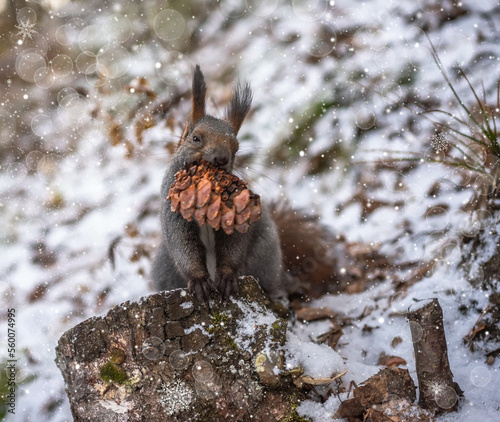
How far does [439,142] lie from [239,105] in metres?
1.21

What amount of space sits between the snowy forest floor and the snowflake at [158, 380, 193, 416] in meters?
1.40

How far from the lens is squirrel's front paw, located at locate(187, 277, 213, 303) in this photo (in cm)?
153

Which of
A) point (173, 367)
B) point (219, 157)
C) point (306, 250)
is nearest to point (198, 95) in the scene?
point (219, 157)

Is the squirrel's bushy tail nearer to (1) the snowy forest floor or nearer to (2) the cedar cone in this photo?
(1) the snowy forest floor

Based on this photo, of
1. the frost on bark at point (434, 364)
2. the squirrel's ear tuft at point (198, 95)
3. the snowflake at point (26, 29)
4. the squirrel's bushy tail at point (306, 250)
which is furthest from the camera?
the snowflake at point (26, 29)

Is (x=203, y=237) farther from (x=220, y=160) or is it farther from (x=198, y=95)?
(x=198, y=95)

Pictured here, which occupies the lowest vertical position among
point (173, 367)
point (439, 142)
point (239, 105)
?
point (173, 367)

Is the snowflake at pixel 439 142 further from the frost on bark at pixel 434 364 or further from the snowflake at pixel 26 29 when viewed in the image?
the snowflake at pixel 26 29

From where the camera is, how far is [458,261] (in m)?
1.97

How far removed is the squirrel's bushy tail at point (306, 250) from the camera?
263cm

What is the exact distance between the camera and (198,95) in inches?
75.3

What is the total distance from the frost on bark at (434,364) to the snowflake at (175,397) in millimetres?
711

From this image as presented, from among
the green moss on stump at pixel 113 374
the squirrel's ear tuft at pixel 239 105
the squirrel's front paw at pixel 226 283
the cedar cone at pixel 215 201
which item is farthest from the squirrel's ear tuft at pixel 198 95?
the green moss on stump at pixel 113 374

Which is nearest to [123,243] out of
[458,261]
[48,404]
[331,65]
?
[48,404]
